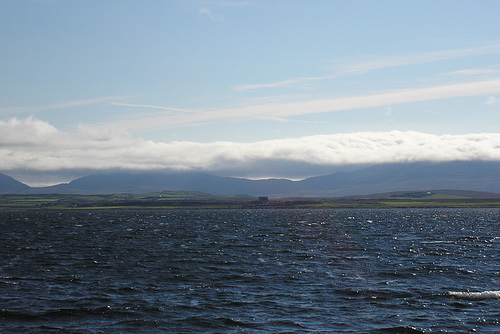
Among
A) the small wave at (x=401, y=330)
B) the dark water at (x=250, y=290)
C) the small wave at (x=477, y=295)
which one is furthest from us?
the small wave at (x=477, y=295)

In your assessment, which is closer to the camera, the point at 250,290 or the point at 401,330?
the point at 401,330

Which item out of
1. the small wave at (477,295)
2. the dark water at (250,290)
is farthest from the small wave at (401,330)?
the small wave at (477,295)

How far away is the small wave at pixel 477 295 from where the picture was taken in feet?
148

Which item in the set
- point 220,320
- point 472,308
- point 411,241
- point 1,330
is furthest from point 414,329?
point 411,241

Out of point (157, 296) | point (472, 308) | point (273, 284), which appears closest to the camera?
point (472, 308)

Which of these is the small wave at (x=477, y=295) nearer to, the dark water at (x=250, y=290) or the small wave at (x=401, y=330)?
the dark water at (x=250, y=290)

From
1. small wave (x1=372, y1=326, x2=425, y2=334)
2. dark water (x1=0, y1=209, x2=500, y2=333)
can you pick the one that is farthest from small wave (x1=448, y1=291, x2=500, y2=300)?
small wave (x1=372, y1=326, x2=425, y2=334)

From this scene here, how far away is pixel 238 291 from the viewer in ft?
159

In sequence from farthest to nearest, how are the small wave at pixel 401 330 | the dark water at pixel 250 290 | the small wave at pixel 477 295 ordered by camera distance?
the small wave at pixel 477 295 → the dark water at pixel 250 290 → the small wave at pixel 401 330

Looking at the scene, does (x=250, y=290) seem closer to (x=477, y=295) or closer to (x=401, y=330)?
(x=401, y=330)

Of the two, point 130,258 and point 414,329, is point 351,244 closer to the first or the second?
point 130,258

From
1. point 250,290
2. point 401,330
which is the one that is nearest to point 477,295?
point 401,330

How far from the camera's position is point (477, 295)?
150ft

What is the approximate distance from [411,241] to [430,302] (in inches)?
2444
